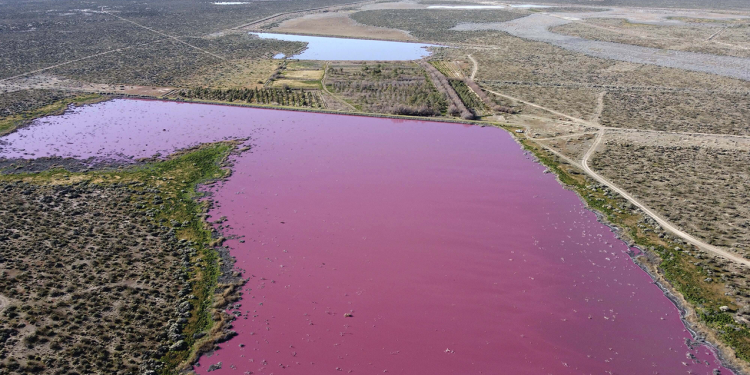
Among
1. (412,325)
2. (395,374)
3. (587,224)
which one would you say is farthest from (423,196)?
(395,374)

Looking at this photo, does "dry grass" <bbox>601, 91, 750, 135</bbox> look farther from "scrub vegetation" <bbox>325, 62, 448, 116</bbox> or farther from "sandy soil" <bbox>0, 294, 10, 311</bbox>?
"sandy soil" <bbox>0, 294, 10, 311</bbox>

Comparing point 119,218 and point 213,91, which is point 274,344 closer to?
point 119,218

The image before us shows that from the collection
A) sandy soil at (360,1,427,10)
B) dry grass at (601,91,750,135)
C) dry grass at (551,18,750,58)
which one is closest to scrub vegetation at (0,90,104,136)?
dry grass at (601,91,750,135)

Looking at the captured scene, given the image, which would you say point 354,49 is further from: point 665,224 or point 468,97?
point 665,224

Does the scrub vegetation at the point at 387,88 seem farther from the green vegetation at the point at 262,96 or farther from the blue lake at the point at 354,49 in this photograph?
the blue lake at the point at 354,49

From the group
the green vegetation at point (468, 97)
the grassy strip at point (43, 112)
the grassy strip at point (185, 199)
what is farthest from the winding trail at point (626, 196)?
the grassy strip at point (43, 112)

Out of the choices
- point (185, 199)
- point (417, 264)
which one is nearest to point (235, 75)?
point (185, 199)
